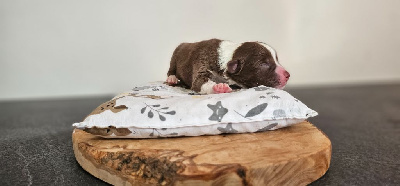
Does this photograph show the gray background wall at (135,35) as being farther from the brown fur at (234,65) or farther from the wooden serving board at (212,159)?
the wooden serving board at (212,159)

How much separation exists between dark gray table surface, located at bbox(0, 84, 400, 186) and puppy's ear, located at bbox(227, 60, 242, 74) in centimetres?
33

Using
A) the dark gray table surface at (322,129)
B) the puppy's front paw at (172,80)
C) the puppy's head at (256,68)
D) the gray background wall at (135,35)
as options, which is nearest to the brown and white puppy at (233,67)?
the puppy's head at (256,68)

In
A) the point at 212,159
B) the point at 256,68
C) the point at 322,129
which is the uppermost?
the point at 256,68

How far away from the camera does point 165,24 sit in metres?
2.54

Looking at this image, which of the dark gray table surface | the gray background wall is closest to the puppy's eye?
the dark gray table surface

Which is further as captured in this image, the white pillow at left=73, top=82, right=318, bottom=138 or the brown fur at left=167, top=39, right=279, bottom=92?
the brown fur at left=167, top=39, right=279, bottom=92

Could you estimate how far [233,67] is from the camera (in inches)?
43.0

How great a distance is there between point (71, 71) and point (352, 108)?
1.56m

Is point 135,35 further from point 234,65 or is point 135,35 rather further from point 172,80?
point 234,65

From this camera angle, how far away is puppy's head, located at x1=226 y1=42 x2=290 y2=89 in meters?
1.09

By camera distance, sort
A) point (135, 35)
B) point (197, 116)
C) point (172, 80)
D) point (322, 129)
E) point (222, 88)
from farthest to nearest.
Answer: point (135, 35)
point (322, 129)
point (172, 80)
point (222, 88)
point (197, 116)

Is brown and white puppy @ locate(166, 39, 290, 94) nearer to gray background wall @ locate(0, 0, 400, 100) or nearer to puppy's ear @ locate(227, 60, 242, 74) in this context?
puppy's ear @ locate(227, 60, 242, 74)

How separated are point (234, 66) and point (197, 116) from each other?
24 cm

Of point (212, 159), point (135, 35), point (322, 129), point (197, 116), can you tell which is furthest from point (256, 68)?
point (135, 35)
